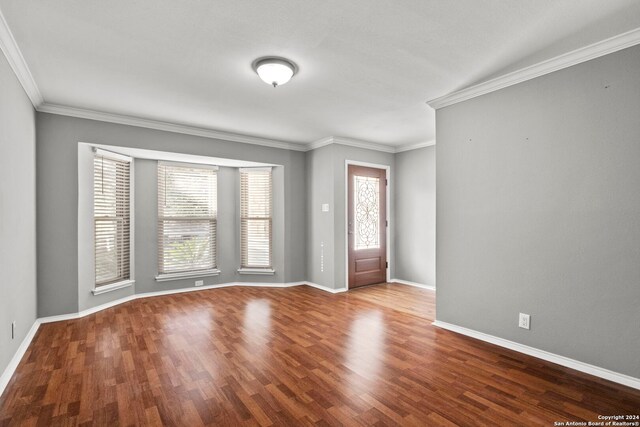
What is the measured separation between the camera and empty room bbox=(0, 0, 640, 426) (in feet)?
7.14

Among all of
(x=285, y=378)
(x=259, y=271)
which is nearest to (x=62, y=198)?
(x=259, y=271)

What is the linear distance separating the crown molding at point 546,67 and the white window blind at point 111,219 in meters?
4.46

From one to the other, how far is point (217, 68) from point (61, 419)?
2.90 m

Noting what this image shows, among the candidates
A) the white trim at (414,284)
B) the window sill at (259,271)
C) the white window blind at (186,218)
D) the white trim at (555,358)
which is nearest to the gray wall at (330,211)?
the window sill at (259,271)

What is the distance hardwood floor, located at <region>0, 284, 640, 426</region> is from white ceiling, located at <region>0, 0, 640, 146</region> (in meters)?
2.65

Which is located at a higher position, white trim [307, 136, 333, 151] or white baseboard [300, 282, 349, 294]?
white trim [307, 136, 333, 151]

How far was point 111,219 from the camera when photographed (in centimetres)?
461

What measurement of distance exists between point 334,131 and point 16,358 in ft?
14.8

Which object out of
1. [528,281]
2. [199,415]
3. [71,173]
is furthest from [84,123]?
[528,281]

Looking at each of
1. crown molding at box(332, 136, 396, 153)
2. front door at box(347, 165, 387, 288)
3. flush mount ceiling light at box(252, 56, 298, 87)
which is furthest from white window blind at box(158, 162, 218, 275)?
flush mount ceiling light at box(252, 56, 298, 87)

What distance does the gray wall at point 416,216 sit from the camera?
5.79 metres

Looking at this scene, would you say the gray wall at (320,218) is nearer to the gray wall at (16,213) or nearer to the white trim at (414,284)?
the white trim at (414,284)

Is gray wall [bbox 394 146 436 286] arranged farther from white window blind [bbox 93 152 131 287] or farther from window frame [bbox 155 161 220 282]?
white window blind [bbox 93 152 131 287]

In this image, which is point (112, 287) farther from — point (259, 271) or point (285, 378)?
point (285, 378)
